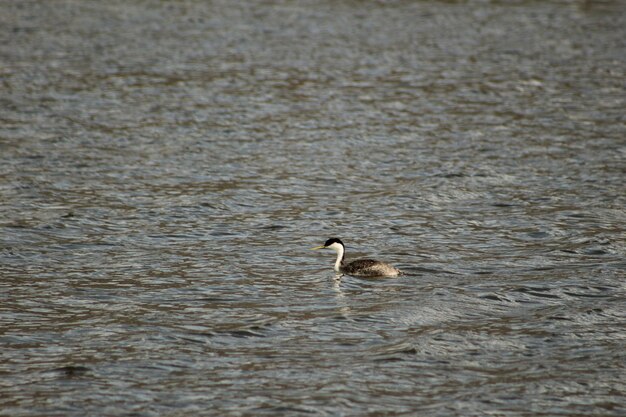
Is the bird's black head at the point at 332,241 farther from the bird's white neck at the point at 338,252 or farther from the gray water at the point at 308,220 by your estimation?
the gray water at the point at 308,220

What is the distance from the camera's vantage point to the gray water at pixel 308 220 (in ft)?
50.3

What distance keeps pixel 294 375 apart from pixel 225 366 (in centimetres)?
111

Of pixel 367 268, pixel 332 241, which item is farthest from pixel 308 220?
pixel 367 268

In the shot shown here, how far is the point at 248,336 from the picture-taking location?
17.0 m

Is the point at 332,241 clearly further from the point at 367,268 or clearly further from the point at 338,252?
the point at 367,268

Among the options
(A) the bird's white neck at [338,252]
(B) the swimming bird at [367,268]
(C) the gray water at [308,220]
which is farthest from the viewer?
(A) the bird's white neck at [338,252]

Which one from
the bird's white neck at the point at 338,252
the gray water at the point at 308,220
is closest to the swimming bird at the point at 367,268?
the bird's white neck at the point at 338,252

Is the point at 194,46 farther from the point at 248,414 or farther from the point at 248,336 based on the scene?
the point at 248,414

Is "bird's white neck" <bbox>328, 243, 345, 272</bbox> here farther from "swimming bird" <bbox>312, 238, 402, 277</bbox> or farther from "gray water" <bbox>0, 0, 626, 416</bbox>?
"gray water" <bbox>0, 0, 626, 416</bbox>

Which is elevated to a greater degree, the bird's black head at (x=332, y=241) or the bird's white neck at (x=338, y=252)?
the bird's black head at (x=332, y=241)

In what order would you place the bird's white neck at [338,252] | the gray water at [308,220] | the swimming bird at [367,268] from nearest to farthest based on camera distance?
1. the gray water at [308,220]
2. the swimming bird at [367,268]
3. the bird's white neck at [338,252]

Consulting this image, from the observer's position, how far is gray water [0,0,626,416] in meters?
15.3

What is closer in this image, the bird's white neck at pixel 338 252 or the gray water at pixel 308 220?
the gray water at pixel 308 220

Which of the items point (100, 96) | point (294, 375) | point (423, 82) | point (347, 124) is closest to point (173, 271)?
point (294, 375)
